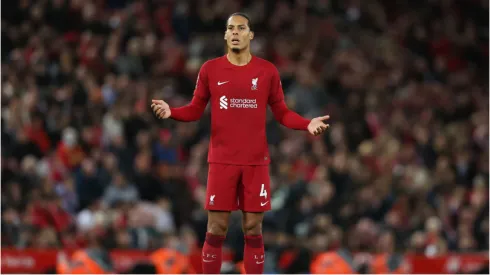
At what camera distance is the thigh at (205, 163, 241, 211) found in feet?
29.1

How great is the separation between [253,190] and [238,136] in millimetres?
439

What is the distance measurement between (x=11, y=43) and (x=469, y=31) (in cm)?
845

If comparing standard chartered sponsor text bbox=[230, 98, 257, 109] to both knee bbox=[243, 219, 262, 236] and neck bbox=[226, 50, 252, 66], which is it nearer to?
neck bbox=[226, 50, 252, 66]

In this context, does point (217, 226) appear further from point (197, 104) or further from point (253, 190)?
point (197, 104)

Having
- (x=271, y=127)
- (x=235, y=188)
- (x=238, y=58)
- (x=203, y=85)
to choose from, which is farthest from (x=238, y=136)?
(x=271, y=127)

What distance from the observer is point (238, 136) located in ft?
29.1

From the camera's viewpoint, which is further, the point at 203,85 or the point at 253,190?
the point at 203,85

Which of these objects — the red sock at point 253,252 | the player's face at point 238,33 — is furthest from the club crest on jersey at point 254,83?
the red sock at point 253,252

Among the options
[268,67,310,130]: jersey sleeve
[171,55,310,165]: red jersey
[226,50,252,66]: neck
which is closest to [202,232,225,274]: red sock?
[171,55,310,165]: red jersey

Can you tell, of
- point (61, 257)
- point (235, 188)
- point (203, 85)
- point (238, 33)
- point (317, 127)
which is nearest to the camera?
point (317, 127)

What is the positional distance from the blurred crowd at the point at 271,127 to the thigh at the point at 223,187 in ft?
15.1

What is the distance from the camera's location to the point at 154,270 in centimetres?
1295

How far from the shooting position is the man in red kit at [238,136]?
8.88m

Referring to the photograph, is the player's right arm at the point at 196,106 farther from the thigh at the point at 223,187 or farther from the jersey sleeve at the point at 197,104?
the thigh at the point at 223,187
